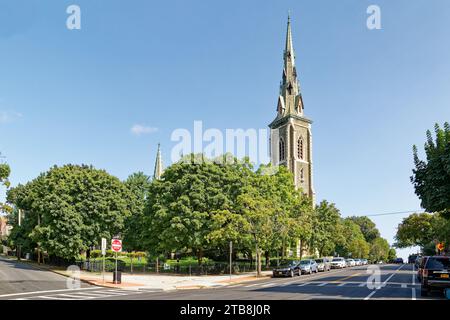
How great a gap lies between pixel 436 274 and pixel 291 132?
75.5 meters

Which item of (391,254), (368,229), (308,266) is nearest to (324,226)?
(308,266)

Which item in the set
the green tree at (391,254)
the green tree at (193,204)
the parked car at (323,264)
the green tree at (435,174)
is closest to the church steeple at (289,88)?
the parked car at (323,264)

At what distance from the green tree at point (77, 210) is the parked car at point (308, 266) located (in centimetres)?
1956

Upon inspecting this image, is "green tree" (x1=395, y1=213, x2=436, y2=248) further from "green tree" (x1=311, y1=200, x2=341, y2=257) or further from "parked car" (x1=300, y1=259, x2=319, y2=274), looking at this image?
"parked car" (x1=300, y1=259, x2=319, y2=274)

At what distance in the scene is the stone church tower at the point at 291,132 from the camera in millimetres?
92669

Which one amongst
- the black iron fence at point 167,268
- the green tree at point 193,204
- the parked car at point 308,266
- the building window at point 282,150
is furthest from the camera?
the building window at point 282,150

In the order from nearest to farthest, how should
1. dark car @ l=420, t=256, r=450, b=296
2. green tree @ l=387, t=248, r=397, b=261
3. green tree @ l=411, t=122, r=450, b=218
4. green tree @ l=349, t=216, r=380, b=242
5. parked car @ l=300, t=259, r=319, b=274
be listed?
1. dark car @ l=420, t=256, r=450, b=296
2. green tree @ l=411, t=122, r=450, b=218
3. parked car @ l=300, t=259, r=319, b=274
4. green tree @ l=349, t=216, r=380, b=242
5. green tree @ l=387, t=248, r=397, b=261

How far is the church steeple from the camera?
98.0 m

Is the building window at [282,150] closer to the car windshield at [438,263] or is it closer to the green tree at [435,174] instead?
the green tree at [435,174]

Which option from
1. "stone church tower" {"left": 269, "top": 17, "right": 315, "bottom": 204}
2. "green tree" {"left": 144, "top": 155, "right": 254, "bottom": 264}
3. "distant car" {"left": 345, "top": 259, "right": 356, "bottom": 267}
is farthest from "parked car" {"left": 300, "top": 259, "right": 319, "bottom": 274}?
"stone church tower" {"left": 269, "top": 17, "right": 315, "bottom": 204}

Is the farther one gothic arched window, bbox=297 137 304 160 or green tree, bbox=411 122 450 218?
gothic arched window, bbox=297 137 304 160
